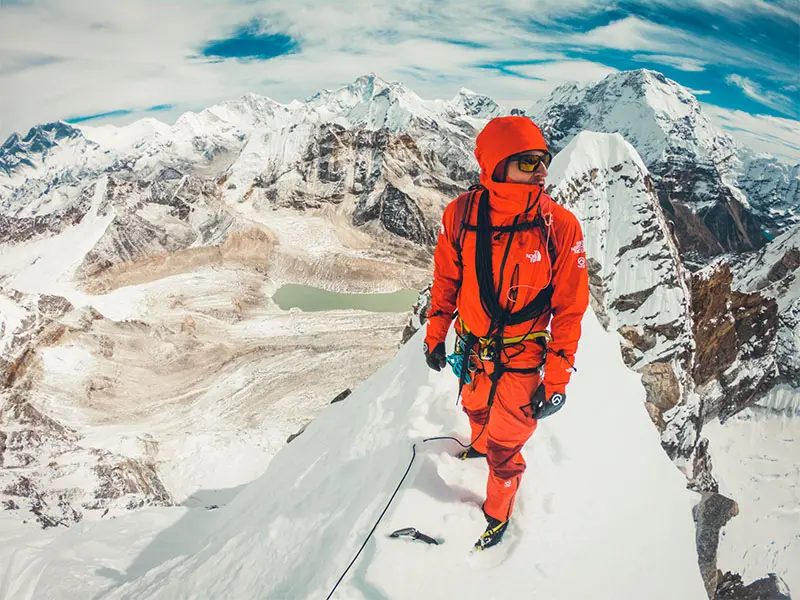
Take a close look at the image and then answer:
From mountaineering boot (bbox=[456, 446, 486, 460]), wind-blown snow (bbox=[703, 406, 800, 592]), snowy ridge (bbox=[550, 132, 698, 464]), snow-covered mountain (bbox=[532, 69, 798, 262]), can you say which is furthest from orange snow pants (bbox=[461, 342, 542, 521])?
snow-covered mountain (bbox=[532, 69, 798, 262])

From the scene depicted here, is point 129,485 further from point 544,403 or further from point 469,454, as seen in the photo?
point 544,403

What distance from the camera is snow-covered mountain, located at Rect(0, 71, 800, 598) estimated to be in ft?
50.2

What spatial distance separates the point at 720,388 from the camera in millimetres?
34625

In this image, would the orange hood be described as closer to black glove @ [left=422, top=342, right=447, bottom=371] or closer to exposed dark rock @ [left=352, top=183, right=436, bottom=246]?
black glove @ [left=422, top=342, right=447, bottom=371]

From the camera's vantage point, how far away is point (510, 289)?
3.84 metres

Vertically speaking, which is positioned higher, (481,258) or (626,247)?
(481,258)

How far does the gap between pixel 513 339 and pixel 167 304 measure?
48710mm

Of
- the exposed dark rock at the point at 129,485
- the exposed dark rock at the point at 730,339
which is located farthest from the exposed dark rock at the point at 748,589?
the exposed dark rock at the point at 129,485

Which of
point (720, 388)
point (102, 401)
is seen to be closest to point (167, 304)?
point (102, 401)

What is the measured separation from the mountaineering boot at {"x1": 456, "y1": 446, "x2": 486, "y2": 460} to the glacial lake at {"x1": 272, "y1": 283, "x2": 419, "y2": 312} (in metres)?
46.8

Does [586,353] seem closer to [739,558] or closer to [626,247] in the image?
[626,247]

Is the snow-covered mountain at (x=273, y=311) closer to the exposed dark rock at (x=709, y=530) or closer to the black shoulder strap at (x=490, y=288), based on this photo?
the exposed dark rock at (x=709, y=530)

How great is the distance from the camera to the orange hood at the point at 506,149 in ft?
10.9

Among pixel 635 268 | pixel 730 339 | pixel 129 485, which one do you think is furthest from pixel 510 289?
pixel 730 339
